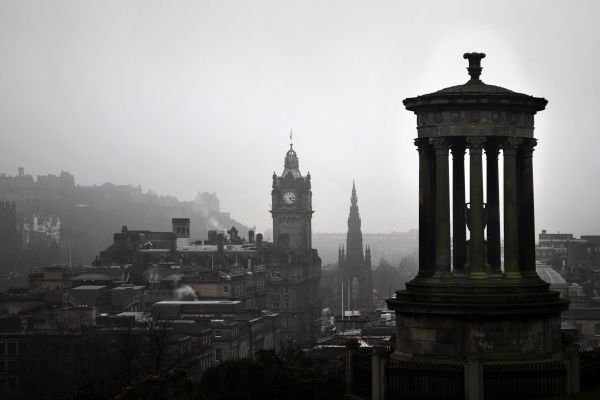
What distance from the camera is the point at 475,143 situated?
41.0 metres

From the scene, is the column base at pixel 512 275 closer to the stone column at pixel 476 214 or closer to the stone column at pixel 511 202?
the stone column at pixel 511 202

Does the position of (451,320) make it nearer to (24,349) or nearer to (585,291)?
(24,349)

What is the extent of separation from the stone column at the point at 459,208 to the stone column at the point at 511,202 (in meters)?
1.49

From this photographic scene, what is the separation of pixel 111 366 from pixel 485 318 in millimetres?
67408

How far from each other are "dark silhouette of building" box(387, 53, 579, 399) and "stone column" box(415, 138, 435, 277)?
32mm

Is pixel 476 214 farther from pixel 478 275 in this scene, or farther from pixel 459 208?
pixel 478 275

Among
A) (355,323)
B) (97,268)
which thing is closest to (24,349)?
(355,323)

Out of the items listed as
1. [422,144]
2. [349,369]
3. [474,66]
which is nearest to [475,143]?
[422,144]

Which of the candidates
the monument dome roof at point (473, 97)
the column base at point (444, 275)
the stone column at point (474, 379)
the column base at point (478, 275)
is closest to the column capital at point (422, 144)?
the monument dome roof at point (473, 97)

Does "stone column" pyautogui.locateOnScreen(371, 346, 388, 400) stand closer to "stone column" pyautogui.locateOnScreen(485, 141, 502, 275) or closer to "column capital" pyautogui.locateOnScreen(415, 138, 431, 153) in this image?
"stone column" pyautogui.locateOnScreen(485, 141, 502, 275)

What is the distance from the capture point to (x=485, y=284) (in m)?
40.4

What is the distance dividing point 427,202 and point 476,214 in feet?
6.26

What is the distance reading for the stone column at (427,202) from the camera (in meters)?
42.0

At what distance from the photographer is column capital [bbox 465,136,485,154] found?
135 feet
